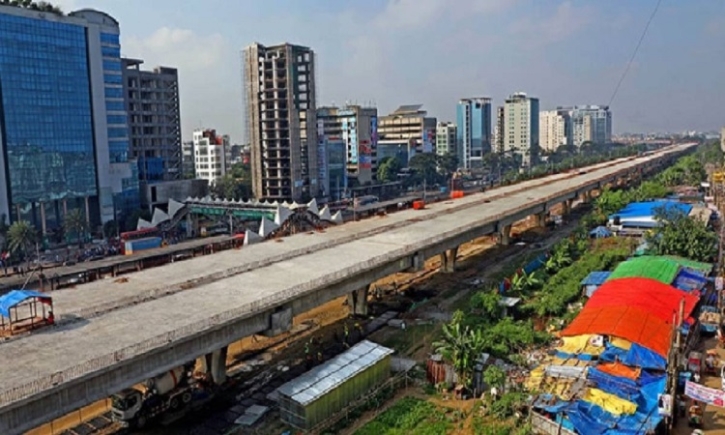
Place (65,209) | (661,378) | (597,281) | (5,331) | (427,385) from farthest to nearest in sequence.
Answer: (65,209)
(597,281)
(427,385)
(661,378)
(5,331)

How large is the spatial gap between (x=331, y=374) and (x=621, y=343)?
13794 mm

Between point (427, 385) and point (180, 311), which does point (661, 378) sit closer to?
point (427, 385)

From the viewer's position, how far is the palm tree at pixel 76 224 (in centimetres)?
6631

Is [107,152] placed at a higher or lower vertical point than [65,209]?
higher

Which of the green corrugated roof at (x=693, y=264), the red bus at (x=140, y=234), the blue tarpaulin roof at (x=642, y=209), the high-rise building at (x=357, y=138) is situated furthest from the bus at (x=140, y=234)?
the high-rise building at (x=357, y=138)

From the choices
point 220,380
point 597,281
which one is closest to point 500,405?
point 220,380

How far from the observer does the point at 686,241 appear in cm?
4566

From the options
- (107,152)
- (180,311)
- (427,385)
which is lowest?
(427,385)

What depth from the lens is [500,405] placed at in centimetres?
2489

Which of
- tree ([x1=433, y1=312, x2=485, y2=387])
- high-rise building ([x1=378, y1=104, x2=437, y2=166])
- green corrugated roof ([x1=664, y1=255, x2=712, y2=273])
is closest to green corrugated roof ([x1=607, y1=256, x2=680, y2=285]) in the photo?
green corrugated roof ([x1=664, y1=255, x2=712, y2=273])

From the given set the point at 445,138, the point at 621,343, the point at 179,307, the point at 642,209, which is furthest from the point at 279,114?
the point at 445,138

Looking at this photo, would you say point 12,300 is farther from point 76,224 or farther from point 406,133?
point 406,133

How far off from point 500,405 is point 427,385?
4.37 meters

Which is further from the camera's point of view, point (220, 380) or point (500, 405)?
point (220, 380)
